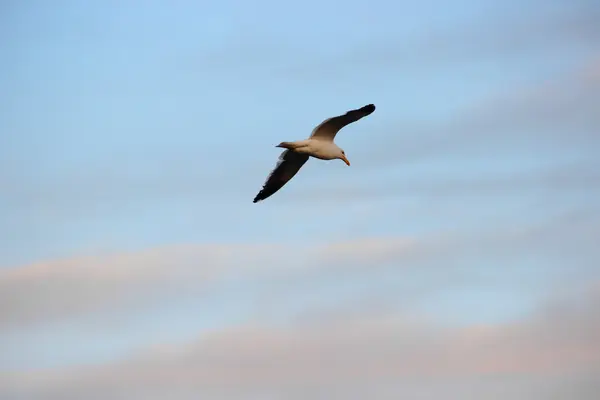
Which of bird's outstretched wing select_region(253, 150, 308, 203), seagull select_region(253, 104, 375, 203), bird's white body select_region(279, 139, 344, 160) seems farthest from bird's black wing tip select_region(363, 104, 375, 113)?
bird's outstretched wing select_region(253, 150, 308, 203)

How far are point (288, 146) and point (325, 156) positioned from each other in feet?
6.02

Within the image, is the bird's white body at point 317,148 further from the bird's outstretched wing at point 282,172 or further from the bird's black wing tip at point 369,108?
the bird's black wing tip at point 369,108

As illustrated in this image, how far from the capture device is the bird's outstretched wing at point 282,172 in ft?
137

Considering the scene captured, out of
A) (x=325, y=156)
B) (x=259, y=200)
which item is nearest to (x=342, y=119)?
(x=325, y=156)

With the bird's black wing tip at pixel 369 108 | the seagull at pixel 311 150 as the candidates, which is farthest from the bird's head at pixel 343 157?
the bird's black wing tip at pixel 369 108

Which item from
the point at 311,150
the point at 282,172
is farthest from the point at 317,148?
the point at 282,172

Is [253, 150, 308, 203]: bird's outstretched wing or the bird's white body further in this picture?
[253, 150, 308, 203]: bird's outstretched wing

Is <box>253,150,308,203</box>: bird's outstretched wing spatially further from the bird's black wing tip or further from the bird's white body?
the bird's black wing tip

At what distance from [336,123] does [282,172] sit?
296 cm

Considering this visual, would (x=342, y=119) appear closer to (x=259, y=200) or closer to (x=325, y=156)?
(x=325, y=156)

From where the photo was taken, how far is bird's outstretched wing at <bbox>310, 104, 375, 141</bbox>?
131 feet

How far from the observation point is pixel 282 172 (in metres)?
42.2

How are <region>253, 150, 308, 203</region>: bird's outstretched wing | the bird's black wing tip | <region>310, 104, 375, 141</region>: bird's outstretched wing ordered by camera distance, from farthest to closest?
<region>253, 150, 308, 203</region>: bird's outstretched wing
<region>310, 104, 375, 141</region>: bird's outstretched wing
the bird's black wing tip

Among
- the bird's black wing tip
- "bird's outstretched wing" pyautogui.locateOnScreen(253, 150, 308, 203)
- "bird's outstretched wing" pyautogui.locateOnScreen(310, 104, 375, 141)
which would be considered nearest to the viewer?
the bird's black wing tip
